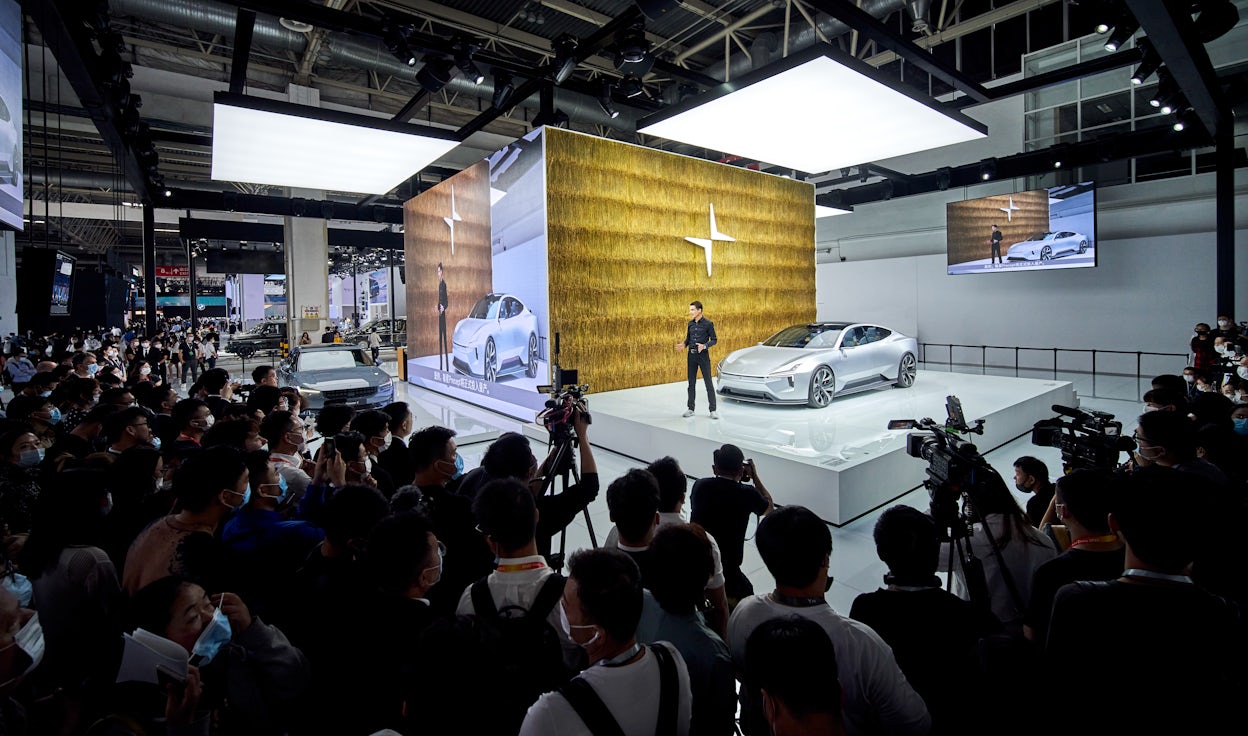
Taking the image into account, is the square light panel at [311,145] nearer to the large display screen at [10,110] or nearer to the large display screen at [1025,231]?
the large display screen at [10,110]

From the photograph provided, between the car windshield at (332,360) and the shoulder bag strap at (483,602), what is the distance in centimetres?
867

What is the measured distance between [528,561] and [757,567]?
99.6 inches

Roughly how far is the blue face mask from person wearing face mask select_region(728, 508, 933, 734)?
1.17 m

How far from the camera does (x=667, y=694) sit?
1.23m

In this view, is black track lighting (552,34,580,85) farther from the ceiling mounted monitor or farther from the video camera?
the video camera

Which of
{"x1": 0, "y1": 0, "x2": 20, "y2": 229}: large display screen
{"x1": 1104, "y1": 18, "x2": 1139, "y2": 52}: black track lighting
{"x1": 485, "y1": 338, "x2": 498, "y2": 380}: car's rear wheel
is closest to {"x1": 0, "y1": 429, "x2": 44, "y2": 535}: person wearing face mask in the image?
{"x1": 0, "y1": 0, "x2": 20, "y2": 229}: large display screen

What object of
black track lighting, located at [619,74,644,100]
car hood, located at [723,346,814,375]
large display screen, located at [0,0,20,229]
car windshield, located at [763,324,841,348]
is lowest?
car hood, located at [723,346,814,375]

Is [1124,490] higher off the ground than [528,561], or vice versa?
[1124,490]

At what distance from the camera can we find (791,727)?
1113 mm

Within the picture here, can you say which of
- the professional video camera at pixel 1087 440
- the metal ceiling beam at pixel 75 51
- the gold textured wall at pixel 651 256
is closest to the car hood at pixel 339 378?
the gold textured wall at pixel 651 256

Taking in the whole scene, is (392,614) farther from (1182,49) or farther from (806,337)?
(1182,49)

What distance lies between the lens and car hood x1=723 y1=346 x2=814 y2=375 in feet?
25.3

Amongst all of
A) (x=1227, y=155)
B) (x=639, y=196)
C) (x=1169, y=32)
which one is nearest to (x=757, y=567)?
(x=1169, y=32)

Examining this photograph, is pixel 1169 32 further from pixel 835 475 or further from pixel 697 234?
pixel 697 234
